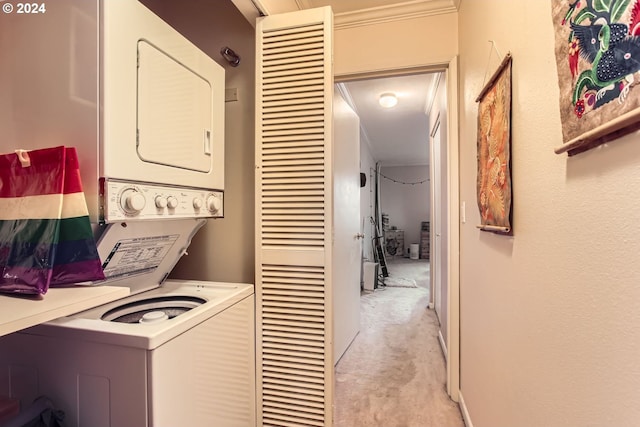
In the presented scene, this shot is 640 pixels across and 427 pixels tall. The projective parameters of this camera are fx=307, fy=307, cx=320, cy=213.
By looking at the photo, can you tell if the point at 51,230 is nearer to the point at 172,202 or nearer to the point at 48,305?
the point at 48,305

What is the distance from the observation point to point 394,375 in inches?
90.0

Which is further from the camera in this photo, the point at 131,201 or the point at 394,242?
the point at 394,242

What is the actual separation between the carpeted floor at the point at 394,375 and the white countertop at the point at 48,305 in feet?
5.03

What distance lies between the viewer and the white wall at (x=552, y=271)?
0.56 metres

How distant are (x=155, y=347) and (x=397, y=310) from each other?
3.34 m

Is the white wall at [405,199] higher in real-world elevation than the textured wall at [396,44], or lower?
lower

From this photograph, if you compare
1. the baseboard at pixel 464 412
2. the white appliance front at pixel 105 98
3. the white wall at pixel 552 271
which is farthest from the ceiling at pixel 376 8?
the baseboard at pixel 464 412

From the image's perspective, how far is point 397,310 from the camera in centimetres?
379

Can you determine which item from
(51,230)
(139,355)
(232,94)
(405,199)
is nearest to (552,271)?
(139,355)

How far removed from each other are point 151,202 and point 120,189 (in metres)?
0.12

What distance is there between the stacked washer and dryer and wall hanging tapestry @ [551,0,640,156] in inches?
46.2

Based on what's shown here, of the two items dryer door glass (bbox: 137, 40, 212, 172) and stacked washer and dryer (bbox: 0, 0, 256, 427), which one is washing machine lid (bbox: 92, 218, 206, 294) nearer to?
stacked washer and dryer (bbox: 0, 0, 256, 427)

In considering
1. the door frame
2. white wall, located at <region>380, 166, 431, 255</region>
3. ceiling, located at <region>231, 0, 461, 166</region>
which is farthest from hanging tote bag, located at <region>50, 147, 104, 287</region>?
white wall, located at <region>380, 166, 431, 255</region>

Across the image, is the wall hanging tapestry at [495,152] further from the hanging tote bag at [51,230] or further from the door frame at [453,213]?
the hanging tote bag at [51,230]
